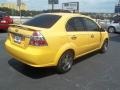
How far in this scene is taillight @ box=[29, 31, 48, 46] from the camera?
576 cm

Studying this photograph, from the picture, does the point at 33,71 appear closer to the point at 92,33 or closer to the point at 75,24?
the point at 75,24

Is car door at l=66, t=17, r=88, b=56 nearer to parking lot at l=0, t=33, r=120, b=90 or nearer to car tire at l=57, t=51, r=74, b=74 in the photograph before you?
car tire at l=57, t=51, r=74, b=74

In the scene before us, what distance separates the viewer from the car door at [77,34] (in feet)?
21.9

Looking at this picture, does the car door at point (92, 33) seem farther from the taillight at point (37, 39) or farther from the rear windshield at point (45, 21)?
the taillight at point (37, 39)

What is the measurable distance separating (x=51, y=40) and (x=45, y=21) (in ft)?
3.11

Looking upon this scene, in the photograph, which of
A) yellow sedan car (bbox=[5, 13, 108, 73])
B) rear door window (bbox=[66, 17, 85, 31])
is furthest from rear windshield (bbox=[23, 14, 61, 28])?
rear door window (bbox=[66, 17, 85, 31])

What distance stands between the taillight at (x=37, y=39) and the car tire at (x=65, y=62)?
0.85m

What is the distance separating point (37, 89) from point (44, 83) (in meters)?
0.41

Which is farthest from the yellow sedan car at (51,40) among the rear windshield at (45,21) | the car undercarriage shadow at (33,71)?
the car undercarriage shadow at (33,71)

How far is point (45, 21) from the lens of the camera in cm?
665

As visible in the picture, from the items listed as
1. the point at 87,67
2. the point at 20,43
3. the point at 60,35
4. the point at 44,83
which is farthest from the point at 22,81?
the point at 87,67

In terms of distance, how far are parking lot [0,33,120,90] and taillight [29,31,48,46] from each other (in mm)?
950

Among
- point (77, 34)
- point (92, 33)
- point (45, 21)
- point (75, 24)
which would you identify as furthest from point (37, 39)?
point (92, 33)

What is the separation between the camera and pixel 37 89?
541 cm
